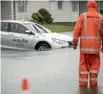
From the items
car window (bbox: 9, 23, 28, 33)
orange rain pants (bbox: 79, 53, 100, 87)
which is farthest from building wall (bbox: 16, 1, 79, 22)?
orange rain pants (bbox: 79, 53, 100, 87)

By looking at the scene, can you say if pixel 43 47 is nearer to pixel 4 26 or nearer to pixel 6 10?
pixel 4 26

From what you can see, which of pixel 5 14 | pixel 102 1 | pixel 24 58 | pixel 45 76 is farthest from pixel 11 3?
pixel 45 76

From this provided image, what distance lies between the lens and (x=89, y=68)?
9484 millimetres

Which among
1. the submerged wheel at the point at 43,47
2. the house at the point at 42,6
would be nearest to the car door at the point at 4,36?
the submerged wheel at the point at 43,47

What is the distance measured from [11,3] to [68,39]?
29.8 m

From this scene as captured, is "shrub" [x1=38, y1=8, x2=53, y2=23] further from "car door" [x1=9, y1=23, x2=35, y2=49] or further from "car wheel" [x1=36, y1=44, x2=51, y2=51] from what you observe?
"car wheel" [x1=36, y1=44, x2=51, y2=51]

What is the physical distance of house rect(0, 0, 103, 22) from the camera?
49.3 metres

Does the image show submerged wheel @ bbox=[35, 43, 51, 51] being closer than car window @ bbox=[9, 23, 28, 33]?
Yes

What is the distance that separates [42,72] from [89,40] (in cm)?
360

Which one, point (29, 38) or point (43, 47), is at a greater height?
point (29, 38)

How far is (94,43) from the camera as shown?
30.7ft

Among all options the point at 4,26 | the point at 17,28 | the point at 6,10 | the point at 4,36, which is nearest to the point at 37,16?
the point at 6,10

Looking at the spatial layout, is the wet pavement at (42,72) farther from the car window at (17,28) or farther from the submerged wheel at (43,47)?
the car window at (17,28)

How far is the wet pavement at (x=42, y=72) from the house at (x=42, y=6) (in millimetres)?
30486
